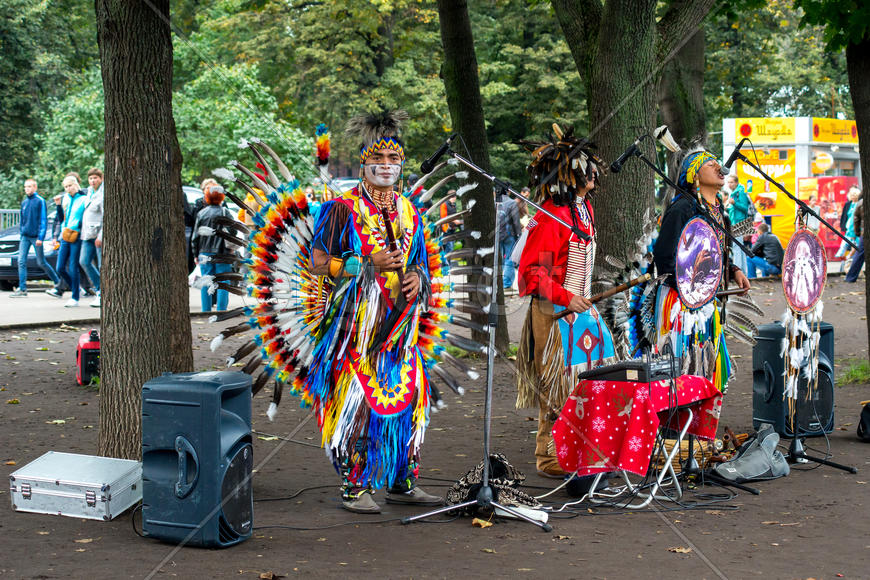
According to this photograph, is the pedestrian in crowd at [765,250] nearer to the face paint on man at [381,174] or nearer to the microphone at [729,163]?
the microphone at [729,163]

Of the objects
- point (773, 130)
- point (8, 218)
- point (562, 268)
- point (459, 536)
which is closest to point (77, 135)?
point (8, 218)

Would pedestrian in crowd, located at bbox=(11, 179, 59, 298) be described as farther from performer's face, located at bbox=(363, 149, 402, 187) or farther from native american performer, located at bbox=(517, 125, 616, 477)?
performer's face, located at bbox=(363, 149, 402, 187)

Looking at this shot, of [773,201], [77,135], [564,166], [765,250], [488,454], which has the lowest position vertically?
[488,454]

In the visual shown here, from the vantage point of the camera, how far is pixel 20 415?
8.09 metres

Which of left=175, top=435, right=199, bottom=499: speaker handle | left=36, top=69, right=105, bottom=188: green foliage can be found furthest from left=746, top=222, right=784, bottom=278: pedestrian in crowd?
left=36, top=69, right=105, bottom=188: green foliage

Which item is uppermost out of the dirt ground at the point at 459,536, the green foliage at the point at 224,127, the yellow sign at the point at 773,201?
the green foliage at the point at 224,127

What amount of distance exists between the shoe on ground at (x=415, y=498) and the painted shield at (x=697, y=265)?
1.90m

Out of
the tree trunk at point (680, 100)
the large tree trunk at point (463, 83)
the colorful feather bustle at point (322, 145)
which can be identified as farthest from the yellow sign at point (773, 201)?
the colorful feather bustle at point (322, 145)

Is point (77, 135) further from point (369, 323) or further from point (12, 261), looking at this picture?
point (369, 323)

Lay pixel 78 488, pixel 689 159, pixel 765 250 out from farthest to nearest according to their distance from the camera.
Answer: pixel 765 250 < pixel 689 159 < pixel 78 488

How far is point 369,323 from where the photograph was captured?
5.45 metres

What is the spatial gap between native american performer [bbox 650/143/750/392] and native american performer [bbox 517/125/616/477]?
395 millimetres

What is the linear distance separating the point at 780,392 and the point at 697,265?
171cm

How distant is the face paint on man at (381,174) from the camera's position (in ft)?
17.9
